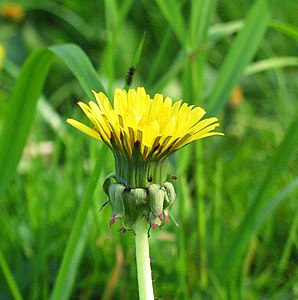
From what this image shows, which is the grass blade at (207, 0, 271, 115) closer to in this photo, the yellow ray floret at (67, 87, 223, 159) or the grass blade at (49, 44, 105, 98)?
the grass blade at (49, 44, 105, 98)

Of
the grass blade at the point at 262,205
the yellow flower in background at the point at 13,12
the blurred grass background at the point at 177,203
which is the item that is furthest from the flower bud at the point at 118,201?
the yellow flower in background at the point at 13,12

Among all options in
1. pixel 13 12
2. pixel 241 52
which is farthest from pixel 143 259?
pixel 13 12

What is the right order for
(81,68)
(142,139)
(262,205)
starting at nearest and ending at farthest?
(142,139) → (81,68) → (262,205)

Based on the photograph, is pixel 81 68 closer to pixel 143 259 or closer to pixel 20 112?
pixel 20 112

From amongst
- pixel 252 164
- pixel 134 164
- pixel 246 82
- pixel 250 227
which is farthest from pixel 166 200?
pixel 246 82

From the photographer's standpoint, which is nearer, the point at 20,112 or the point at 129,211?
the point at 129,211

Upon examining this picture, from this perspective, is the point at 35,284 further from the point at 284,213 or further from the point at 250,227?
the point at 284,213
